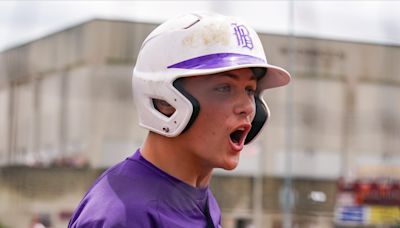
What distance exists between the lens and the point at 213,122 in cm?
115

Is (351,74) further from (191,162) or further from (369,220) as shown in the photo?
(191,162)

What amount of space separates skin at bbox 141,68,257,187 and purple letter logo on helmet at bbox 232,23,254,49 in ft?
0.11

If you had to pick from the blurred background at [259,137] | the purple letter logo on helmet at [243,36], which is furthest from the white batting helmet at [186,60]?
the blurred background at [259,137]

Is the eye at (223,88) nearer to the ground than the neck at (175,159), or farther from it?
farther from it

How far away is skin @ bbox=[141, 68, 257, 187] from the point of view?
1.15 metres

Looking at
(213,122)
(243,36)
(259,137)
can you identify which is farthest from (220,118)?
(259,137)

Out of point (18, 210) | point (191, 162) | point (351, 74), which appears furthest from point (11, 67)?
point (191, 162)

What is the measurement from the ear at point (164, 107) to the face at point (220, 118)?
4cm

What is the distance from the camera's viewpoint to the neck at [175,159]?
119 cm

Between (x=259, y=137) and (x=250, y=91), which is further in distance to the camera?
(x=259, y=137)

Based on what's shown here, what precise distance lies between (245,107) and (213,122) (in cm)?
5

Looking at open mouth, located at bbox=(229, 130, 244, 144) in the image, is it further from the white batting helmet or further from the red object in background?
the red object in background

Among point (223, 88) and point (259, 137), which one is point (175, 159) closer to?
point (223, 88)

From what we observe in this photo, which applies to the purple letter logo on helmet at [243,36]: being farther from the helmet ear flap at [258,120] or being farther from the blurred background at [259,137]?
the blurred background at [259,137]
